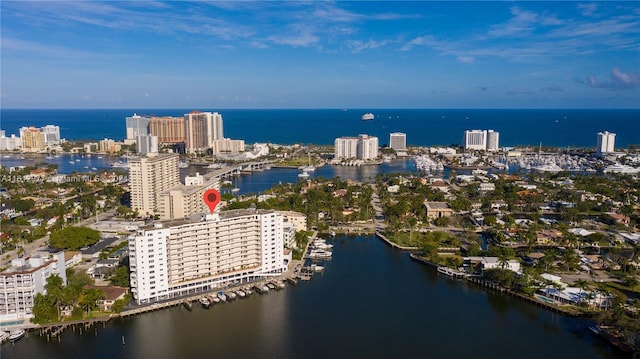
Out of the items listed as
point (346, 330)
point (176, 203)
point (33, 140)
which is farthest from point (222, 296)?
point (33, 140)

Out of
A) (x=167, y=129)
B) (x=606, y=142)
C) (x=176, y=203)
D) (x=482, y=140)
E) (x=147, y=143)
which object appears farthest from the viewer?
(x=167, y=129)

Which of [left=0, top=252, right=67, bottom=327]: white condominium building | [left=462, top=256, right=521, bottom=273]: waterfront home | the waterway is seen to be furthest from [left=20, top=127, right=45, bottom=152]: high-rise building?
[left=462, top=256, right=521, bottom=273]: waterfront home

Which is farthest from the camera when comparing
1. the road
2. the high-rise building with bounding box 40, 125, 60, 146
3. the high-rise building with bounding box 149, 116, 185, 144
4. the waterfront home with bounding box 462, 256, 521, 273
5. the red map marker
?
the high-rise building with bounding box 40, 125, 60, 146

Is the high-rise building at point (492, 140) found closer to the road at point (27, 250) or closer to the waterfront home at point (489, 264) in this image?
the waterfront home at point (489, 264)

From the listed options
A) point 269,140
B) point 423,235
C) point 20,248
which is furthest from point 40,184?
point 269,140

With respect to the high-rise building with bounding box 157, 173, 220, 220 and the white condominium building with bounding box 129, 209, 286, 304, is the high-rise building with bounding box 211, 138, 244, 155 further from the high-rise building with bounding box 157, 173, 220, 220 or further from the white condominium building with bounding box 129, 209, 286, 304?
the white condominium building with bounding box 129, 209, 286, 304

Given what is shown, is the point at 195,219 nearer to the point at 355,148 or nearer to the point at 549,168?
the point at 355,148

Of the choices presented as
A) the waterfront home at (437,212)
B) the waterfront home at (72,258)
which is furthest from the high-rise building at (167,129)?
the waterfront home at (72,258)
